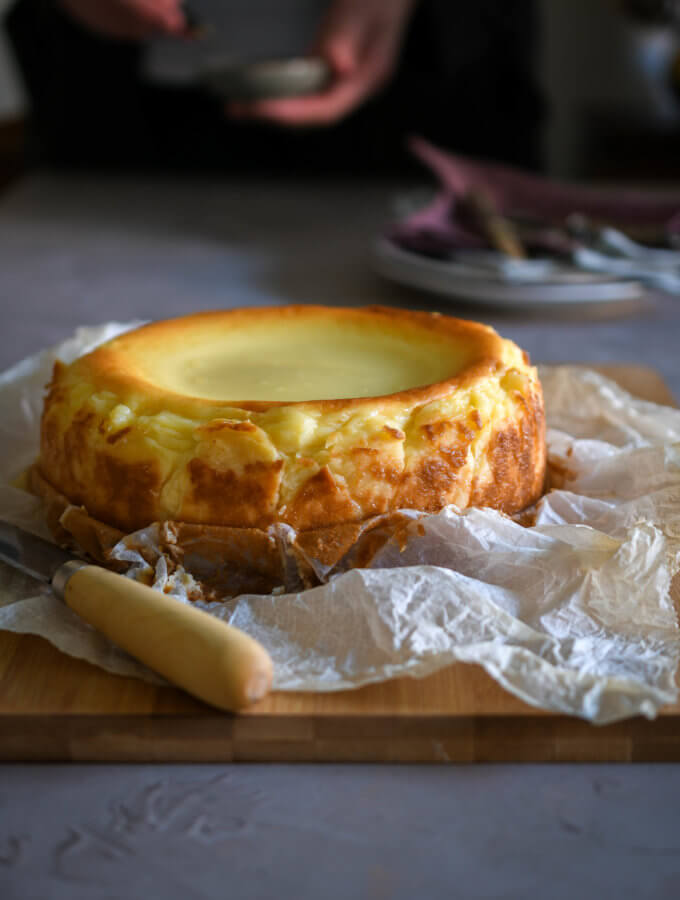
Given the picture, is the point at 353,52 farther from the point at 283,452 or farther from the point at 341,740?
the point at 341,740

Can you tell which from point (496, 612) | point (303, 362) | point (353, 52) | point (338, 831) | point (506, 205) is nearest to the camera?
point (338, 831)

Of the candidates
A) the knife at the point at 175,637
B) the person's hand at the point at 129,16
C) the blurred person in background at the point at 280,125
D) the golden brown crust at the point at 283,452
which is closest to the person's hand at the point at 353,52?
the blurred person in background at the point at 280,125

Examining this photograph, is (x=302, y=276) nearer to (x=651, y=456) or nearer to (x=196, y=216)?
(x=196, y=216)

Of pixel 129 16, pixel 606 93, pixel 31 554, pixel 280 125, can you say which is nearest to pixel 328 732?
pixel 31 554

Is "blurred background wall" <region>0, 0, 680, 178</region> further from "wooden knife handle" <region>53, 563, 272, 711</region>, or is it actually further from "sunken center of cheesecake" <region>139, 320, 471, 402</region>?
"wooden knife handle" <region>53, 563, 272, 711</region>

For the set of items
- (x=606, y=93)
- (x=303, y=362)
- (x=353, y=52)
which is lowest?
(x=606, y=93)

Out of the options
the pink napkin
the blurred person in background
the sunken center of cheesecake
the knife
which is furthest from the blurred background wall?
the knife

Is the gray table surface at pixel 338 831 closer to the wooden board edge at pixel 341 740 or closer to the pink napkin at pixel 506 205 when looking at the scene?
the wooden board edge at pixel 341 740
